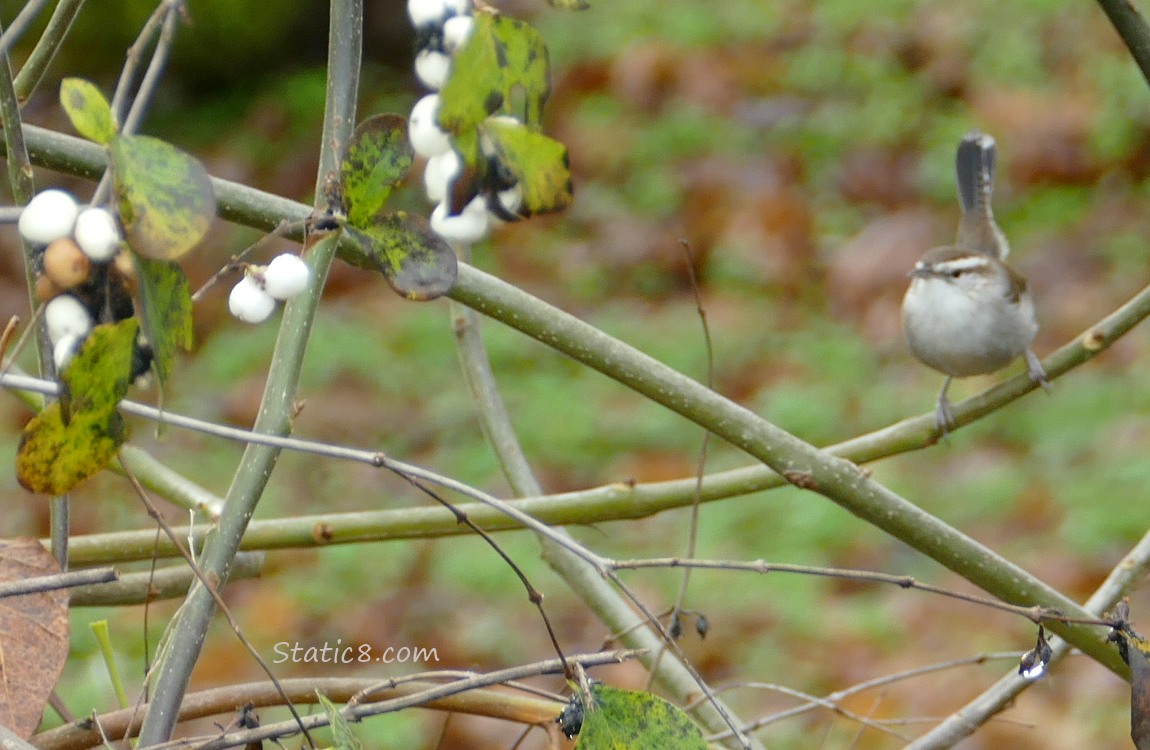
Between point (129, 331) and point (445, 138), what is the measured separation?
214 mm

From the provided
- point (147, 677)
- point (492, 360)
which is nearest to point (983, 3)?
point (492, 360)

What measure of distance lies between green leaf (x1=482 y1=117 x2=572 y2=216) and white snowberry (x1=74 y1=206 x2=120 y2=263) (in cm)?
21

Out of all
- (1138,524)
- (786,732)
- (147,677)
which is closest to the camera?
(147,677)

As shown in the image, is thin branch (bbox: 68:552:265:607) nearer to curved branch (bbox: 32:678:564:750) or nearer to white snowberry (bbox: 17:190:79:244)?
curved branch (bbox: 32:678:564:750)

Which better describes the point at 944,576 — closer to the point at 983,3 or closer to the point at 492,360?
the point at 492,360

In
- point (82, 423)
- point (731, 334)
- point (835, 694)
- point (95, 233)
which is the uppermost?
point (95, 233)

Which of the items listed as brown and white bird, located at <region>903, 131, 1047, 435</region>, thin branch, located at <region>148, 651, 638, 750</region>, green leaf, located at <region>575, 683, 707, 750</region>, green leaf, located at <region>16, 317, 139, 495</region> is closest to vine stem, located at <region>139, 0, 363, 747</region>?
thin branch, located at <region>148, 651, 638, 750</region>

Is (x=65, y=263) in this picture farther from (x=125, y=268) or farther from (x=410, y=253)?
(x=410, y=253)

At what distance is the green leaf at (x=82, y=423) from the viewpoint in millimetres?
718

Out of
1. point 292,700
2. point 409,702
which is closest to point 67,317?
point 409,702

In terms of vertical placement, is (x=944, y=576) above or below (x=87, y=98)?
below

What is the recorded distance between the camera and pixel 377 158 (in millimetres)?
831

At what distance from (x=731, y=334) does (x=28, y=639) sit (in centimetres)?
485

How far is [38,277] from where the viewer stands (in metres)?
0.73
